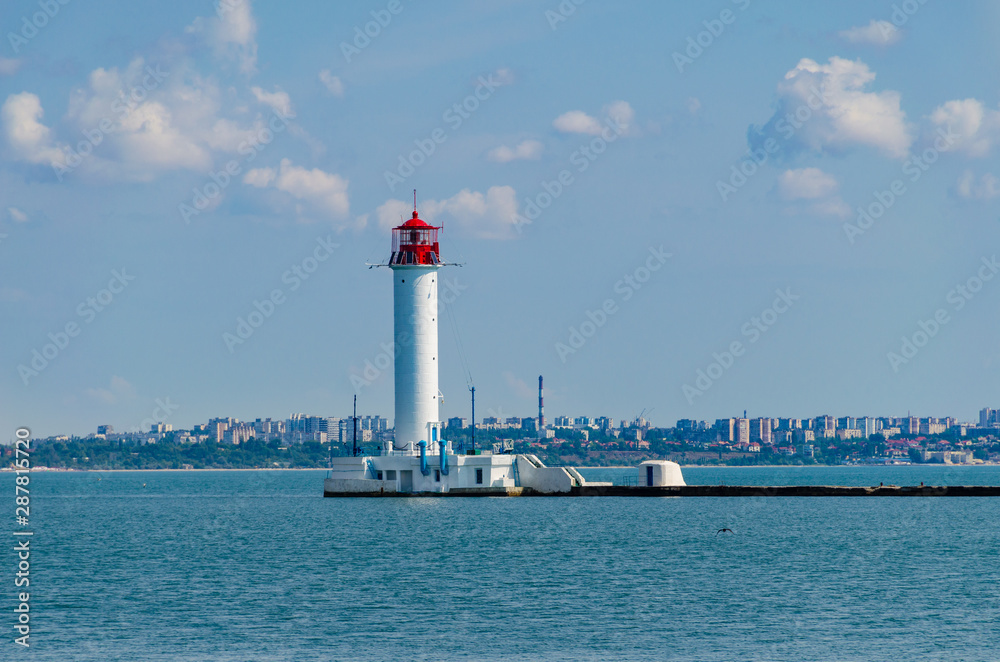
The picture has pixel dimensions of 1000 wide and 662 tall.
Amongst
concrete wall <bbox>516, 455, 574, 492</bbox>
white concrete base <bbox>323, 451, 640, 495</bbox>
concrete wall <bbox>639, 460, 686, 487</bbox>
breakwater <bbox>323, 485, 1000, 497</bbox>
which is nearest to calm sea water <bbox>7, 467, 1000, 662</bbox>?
white concrete base <bbox>323, 451, 640, 495</bbox>

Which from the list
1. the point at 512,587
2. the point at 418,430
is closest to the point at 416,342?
the point at 418,430

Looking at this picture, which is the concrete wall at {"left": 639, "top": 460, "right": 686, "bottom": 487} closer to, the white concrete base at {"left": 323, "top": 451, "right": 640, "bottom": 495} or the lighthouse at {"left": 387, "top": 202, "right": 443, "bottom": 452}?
the white concrete base at {"left": 323, "top": 451, "right": 640, "bottom": 495}

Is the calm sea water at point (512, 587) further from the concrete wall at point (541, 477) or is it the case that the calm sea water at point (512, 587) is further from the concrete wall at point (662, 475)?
the concrete wall at point (662, 475)

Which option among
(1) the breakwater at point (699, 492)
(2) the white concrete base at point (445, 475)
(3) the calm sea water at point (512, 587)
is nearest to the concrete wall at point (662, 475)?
(1) the breakwater at point (699, 492)

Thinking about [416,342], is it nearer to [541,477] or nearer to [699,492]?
[541,477]

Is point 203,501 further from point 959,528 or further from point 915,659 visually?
point 915,659

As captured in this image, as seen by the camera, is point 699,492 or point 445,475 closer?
point 445,475

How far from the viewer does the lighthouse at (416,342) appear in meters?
67.9

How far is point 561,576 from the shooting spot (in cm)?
4122

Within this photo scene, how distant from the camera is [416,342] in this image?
6775 cm

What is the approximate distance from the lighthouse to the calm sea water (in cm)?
400

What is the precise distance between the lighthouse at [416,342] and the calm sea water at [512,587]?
157 inches

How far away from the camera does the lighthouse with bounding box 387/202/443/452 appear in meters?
67.9

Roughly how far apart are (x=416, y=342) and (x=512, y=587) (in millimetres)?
29903
